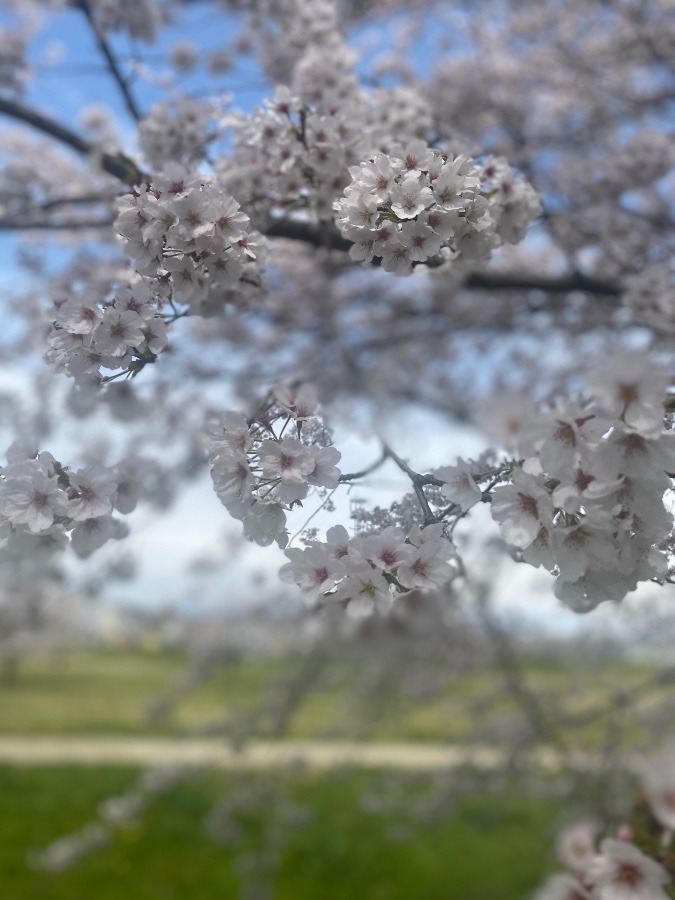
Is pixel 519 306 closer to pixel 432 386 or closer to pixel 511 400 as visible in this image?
pixel 432 386

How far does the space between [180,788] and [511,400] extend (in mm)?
7190

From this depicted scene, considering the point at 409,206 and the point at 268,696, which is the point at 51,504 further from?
the point at 268,696

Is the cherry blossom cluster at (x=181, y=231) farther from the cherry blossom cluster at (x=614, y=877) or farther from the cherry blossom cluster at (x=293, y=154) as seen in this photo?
the cherry blossom cluster at (x=614, y=877)

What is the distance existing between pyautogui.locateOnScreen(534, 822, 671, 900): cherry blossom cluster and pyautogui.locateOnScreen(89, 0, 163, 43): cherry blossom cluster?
281cm

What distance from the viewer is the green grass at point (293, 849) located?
191 inches

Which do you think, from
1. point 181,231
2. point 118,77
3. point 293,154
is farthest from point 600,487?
point 118,77

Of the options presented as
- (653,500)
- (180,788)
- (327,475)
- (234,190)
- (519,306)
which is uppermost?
(519,306)

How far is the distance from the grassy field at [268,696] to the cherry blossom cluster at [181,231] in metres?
3.02

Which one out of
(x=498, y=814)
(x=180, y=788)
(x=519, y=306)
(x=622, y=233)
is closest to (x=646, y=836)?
(x=622, y=233)

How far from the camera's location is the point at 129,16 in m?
2.72

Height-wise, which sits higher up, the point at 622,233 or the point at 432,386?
the point at 432,386

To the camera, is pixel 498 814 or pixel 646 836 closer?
pixel 646 836

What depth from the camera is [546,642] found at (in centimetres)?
945

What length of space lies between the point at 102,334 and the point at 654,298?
6.66ft
